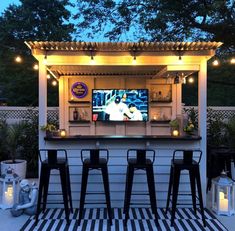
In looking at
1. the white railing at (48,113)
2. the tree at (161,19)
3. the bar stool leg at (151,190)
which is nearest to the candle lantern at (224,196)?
the bar stool leg at (151,190)

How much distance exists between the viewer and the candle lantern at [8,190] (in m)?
4.46

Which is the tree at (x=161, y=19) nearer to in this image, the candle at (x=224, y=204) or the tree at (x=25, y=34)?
the tree at (x=25, y=34)

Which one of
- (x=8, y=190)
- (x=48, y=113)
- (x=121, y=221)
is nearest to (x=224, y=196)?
(x=121, y=221)

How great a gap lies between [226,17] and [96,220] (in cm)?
763

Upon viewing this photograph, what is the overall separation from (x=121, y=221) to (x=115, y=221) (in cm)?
7

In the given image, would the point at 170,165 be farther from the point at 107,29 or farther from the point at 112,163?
the point at 107,29

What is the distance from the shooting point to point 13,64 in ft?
46.1

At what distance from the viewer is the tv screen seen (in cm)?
668

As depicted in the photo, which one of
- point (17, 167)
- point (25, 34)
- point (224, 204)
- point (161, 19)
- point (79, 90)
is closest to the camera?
point (224, 204)

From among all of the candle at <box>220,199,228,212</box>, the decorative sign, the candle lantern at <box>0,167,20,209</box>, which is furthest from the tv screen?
the candle at <box>220,199,228,212</box>

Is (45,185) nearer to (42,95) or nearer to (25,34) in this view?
(42,95)

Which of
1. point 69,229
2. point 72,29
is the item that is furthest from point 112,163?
point 72,29

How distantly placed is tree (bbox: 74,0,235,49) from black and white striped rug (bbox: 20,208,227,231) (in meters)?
6.19

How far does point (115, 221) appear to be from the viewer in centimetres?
392
